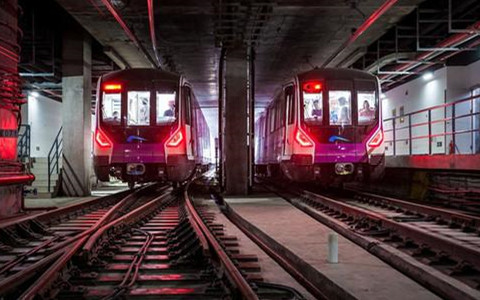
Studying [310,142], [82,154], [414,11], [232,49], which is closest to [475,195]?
[310,142]

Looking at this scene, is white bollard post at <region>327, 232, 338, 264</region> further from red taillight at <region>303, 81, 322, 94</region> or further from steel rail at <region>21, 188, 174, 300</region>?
red taillight at <region>303, 81, 322, 94</region>

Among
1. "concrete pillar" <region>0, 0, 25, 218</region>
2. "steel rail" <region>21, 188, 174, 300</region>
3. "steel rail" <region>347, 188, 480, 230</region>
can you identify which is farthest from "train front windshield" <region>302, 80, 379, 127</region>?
"concrete pillar" <region>0, 0, 25, 218</region>

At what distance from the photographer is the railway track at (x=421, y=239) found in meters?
5.30

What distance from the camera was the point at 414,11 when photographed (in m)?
15.1

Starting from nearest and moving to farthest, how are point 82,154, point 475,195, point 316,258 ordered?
1. point 316,258
2. point 475,195
3. point 82,154

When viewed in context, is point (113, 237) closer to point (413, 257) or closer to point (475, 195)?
point (413, 257)

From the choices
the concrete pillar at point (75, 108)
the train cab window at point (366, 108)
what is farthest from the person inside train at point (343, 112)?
the concrete pillar at point (75, 108)

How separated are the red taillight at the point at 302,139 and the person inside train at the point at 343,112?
1.00 m

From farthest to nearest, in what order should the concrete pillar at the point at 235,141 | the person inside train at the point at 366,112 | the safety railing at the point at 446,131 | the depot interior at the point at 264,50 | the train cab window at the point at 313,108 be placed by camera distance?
the safety railing at the point at 446,131 → the concrete pillar at the point at 235,141 → the depot interior at the point at 264,50 → the person inside train at the point at 366,112 → the train cab window at the point at 313,108

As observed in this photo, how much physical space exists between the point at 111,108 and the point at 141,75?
1198 mm

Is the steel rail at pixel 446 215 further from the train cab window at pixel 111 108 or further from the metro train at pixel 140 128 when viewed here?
the train cab window at pixel 111 108

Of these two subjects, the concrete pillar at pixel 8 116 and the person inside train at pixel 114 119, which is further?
the person inside train at pixel 114 119

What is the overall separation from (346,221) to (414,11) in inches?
326

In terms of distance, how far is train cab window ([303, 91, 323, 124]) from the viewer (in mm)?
13344
